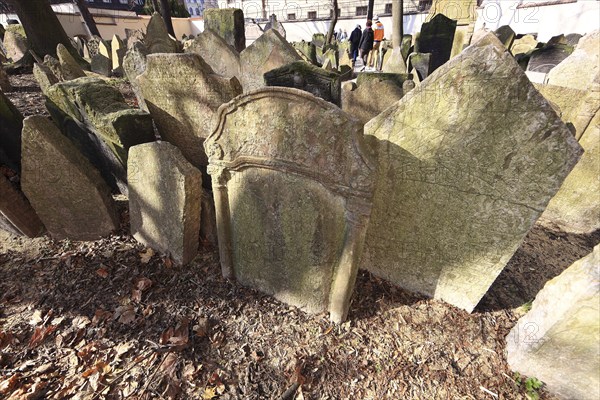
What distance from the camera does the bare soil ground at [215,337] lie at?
2062 mm

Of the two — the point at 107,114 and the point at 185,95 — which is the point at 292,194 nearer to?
the point at 185,95

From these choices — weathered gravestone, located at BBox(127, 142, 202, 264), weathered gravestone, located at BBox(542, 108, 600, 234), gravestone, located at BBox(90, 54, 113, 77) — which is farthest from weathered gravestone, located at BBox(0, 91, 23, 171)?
A: gravestone, located at BBox(90, 54, 113, 77)

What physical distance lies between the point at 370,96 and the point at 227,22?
5.45m

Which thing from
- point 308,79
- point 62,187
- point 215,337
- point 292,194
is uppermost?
point 308,79

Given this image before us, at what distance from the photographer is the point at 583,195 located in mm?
3459

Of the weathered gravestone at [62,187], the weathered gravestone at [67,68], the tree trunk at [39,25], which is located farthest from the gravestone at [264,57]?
the tree trunk at [39,25]

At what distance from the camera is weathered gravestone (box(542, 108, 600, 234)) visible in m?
3.23

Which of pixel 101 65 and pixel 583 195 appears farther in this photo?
pixel 101 65

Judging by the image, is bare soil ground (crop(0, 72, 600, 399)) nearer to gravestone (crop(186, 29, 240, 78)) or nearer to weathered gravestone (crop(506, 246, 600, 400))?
weathered gravestone (crop(506, 246, 600, 400))

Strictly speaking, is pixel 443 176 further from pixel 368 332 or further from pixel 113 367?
pixel 113 367

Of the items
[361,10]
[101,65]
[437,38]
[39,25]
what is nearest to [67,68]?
[101,65]

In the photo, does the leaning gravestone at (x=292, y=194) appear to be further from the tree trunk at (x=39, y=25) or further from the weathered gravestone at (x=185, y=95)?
the tree trunk at (x=39, y=25)

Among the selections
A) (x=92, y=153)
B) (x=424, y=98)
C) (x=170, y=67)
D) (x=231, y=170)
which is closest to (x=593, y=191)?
(x=424, y=98)

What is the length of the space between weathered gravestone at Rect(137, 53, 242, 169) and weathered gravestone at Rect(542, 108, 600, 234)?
3912mm
